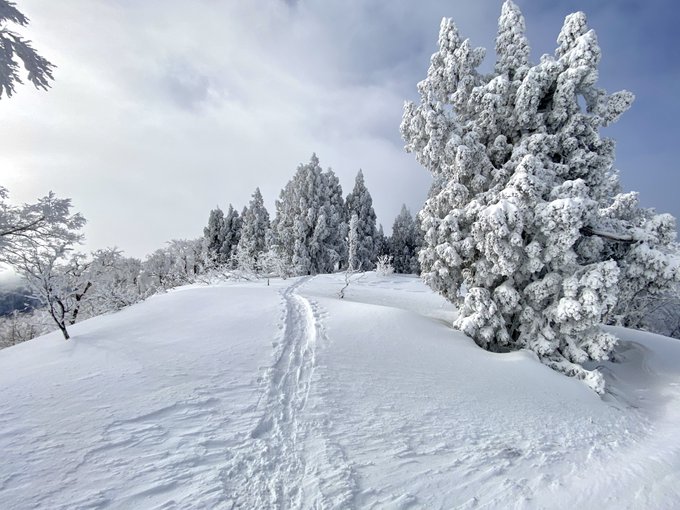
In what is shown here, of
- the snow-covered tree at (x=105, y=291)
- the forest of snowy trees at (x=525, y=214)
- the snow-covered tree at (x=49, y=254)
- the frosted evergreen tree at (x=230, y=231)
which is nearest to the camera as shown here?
the snow-covered tree at (x=49, y=254)

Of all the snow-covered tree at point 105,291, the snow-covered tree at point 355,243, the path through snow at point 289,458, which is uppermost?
the snow-covered tree at point 355,243

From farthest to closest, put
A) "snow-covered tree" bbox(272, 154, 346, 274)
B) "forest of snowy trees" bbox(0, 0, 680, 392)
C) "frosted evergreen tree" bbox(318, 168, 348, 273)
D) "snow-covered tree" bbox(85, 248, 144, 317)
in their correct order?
1. "frosted evergreen tree" bbox(318, 168, 348, 273)
2. "snow-covered tree" bbox(272, 154, 346, 274)
3. "snow-covered tree" bbox(85, 248, 144, 317)
4. "forest of snowy trees" bbox(0, 0, 680, 392)

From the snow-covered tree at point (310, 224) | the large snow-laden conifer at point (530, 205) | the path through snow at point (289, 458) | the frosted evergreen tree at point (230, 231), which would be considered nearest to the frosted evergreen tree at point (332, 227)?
the snow-covered tree at point (310, 224)

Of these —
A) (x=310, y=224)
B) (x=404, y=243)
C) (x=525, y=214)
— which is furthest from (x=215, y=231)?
(x=525, y=214)

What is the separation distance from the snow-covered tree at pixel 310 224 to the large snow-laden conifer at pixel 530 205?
24.7 m

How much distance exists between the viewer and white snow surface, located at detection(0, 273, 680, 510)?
4.17 metres

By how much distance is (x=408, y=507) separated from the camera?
4.17 metres

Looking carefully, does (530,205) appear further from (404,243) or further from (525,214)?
(404,243)

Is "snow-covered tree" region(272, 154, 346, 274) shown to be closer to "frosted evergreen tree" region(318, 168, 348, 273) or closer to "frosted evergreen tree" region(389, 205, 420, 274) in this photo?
"frosted evergreen tree" region(318, 168, 348, 273)

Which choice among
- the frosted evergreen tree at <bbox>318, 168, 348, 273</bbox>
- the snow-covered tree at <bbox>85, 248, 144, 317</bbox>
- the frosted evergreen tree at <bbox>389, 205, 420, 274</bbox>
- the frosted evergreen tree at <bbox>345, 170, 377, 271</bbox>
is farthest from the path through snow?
the frosted evergreen tree at <bbox>389, 205, 420, 274</bbox>

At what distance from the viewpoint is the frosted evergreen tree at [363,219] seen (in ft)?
143

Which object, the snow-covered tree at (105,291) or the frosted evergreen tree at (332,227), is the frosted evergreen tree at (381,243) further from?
the snow-covered tree at (105,291)

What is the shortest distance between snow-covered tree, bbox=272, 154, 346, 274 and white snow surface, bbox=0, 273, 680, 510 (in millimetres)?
27327

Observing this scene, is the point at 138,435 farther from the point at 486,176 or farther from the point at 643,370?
the point at 643,370
